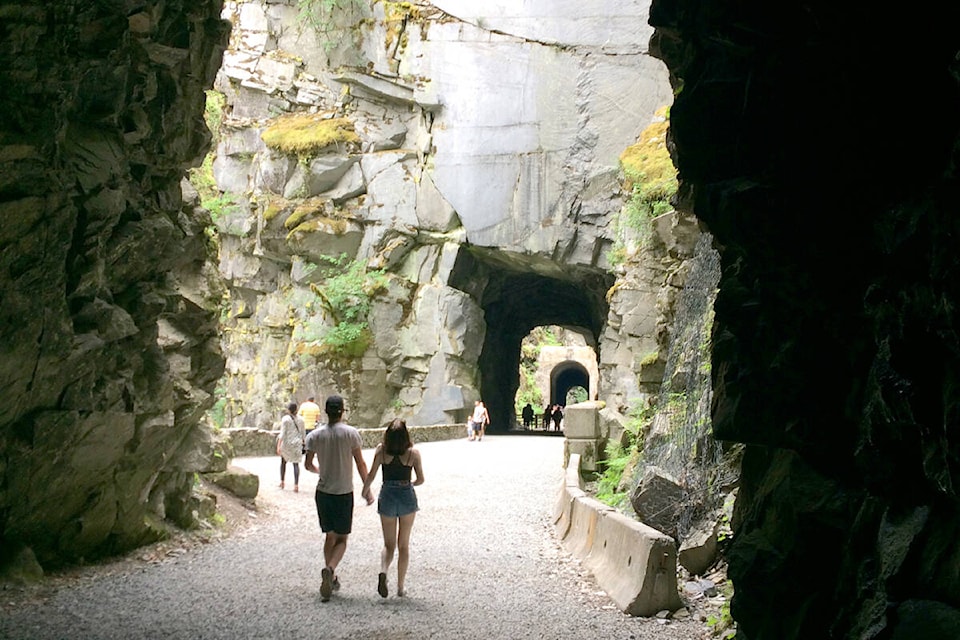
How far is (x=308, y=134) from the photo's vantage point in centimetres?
2853

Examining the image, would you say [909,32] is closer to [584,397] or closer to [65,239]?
[65,239]

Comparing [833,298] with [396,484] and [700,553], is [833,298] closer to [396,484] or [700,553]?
[396,484]

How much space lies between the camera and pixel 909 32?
12.5 ft

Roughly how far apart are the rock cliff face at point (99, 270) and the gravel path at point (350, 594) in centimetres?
84

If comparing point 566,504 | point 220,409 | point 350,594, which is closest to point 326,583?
point 350,594

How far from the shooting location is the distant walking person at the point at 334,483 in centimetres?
730

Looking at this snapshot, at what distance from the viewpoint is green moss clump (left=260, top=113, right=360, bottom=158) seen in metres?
28.3

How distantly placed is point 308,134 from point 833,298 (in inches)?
1025

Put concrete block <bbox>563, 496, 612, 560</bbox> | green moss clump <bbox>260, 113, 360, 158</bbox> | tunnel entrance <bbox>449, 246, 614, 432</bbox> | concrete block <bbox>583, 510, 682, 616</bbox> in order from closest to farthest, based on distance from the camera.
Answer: concrete block <bbox>583, 510, 682, 616</bbox>
concrete block <bbox>563, 496, 612, 560</bbox>
green moss clump <bbox>260, 113, 360, 158</bbox>
tunnel entrance <bbox>449, 246, 614, 432</bbox>

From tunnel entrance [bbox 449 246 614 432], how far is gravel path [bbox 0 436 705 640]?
17540mm

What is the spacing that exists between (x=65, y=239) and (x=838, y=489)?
6331 mm

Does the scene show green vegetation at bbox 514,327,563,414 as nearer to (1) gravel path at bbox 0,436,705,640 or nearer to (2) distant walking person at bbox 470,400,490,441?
(2) distant walking person at bbox 470,400,490,441

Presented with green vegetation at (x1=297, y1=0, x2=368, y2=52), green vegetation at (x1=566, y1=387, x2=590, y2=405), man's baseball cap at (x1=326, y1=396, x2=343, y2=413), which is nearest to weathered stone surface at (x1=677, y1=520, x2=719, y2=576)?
man's baseball cap at (x1=326, y1=396, x2=343, y2=413)

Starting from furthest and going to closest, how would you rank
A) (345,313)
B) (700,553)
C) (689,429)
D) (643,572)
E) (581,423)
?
(345,313), (581,423), (689,429), (700,553), (643,572)
